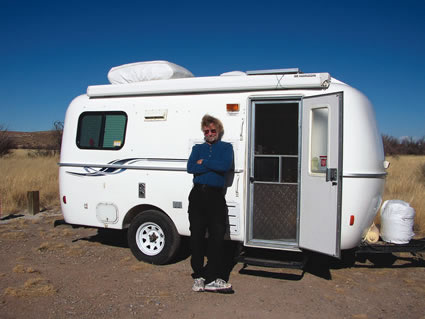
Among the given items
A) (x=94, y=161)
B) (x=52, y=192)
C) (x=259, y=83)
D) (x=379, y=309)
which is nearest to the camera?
(x=379, y=309)

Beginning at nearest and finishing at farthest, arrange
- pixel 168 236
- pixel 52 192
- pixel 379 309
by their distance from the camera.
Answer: pixel 379 309 < pixel 168 236 < pixel 52 192

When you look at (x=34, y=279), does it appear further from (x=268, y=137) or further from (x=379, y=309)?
(x=379, y=309)

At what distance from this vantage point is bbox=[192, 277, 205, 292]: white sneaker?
476 cm

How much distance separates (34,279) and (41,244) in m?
1.86

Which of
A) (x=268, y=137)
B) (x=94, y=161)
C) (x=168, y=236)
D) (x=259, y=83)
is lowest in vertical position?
(x=168, y=236)

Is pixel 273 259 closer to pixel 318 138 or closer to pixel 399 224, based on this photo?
pixel 399 224

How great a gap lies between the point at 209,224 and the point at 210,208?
22cm

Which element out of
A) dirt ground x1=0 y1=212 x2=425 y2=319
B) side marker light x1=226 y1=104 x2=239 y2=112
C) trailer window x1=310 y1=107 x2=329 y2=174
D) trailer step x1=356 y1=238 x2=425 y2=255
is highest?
side marker light x1=226 y1=104 x2=239 y2=112

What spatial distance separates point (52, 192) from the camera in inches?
457

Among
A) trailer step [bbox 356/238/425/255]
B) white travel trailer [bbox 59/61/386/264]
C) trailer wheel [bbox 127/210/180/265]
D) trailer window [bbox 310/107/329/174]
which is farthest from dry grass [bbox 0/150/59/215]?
trailer step [bbox 356/238/425/255]

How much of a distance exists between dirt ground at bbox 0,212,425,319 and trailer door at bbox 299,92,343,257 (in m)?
0.63

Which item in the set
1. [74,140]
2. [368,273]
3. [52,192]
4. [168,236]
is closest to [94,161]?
[74,140]

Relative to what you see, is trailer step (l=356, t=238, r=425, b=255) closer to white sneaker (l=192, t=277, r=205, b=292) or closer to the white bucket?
the white bucket

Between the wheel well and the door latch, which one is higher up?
the door latch
